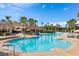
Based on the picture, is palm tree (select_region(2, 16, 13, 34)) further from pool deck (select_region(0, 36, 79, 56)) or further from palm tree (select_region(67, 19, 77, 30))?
palm tree (select_region(67, 19, 77, 30))

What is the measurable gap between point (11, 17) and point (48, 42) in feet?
1.67

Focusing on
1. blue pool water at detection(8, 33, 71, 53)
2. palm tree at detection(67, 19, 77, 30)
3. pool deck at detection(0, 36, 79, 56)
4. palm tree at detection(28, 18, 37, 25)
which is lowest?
pool deck at detection(0, 36, 79, 56)

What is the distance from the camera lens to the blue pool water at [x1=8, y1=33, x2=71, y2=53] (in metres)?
2.90

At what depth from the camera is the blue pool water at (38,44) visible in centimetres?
290

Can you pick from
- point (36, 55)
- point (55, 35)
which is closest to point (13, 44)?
point (36, 55)

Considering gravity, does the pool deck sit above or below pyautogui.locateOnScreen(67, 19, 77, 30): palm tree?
below

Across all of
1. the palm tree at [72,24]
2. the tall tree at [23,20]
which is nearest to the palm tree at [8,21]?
the tall tree at [23,20]

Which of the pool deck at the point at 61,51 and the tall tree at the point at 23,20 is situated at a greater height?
the tall tree at the point at 23,20

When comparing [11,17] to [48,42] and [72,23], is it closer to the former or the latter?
[48,42]

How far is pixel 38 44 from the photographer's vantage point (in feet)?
9.55

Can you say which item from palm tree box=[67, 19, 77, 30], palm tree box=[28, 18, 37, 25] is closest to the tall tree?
palm tree box=[28, 18, 37, 25]

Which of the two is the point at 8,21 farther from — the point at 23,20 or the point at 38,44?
the point at 38,44

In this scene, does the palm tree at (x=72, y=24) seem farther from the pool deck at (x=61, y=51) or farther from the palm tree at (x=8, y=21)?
the palm tree at (x=8, y=21)

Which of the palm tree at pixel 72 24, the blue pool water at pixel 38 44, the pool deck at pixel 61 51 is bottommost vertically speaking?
the pool deck at pixel 61 51
